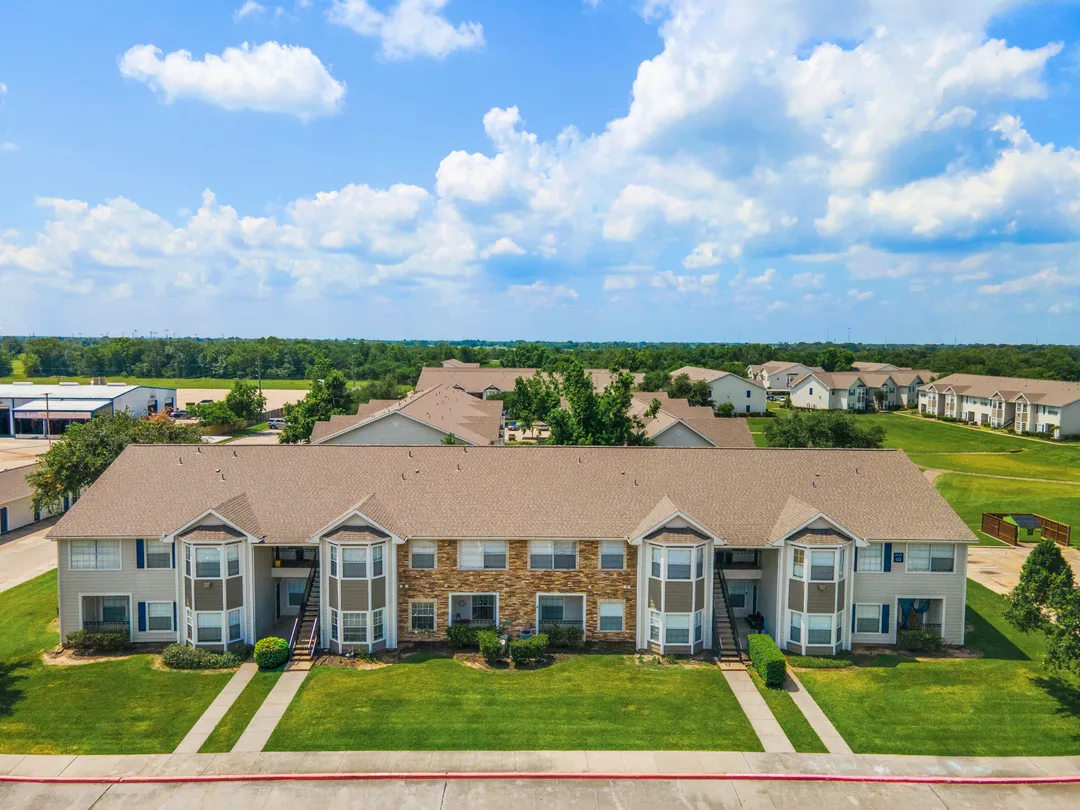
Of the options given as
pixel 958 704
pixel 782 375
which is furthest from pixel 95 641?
pixel 782 375

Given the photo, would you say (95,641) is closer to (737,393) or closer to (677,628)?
(677,628)

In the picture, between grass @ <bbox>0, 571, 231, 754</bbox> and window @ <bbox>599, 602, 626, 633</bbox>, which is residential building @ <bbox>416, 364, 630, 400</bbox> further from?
grass @ <bbox>0, 571, 231, 754</bbox>

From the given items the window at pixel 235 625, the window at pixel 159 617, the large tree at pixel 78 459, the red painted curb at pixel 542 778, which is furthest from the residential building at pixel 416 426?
the red painted curb at pixel 542 778

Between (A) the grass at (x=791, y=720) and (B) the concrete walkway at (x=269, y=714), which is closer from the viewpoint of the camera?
(B) the concrete walkway at (x=269, y=714)

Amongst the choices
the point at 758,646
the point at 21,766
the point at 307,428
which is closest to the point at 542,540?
the point at 758,646

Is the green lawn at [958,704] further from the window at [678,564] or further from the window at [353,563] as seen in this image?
the window at [353,563]

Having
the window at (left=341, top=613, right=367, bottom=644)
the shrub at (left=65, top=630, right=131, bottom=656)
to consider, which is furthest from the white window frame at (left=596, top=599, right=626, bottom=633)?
the shrub at (left=65, top=630, right=131, bottom=656)
